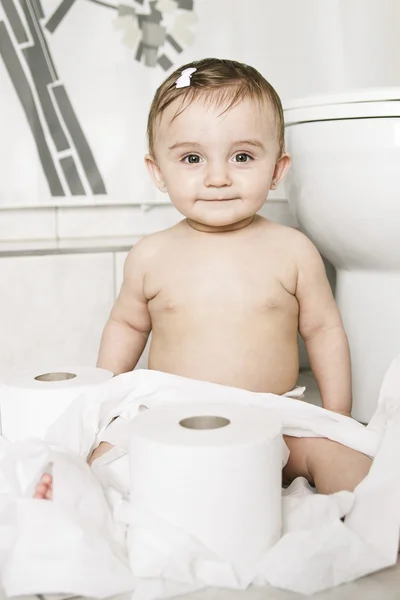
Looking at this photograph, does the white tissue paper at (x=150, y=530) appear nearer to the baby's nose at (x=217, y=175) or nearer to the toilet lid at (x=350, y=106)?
the baby's nose at (x=217, y=175)

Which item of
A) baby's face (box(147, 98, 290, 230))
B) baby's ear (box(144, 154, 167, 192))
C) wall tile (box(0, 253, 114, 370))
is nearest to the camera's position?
baby's face (box(147, 98, 290, 230))

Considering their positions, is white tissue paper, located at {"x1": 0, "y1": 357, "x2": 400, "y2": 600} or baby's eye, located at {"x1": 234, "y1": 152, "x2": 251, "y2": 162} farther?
baby's eye, located at {"x1": 234, "y1": 152, "x2": 251, "y2": 162}

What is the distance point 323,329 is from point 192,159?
0.32 metres

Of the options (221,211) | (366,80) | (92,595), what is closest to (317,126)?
(221,211)

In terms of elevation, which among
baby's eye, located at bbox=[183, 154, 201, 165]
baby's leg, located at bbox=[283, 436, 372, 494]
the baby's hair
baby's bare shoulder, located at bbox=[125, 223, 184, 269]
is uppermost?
the baby's hair

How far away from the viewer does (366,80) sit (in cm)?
175

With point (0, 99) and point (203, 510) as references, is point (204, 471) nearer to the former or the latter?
point (203, 510)

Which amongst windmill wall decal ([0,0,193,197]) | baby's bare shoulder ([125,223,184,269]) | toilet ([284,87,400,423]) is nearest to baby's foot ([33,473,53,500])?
baby's bare shoulder ([125,223,184,269])

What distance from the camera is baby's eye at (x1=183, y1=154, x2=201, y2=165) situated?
1.07 meters

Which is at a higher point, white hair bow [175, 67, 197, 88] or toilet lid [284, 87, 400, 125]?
white hair bow [175, 67, 197, 88]

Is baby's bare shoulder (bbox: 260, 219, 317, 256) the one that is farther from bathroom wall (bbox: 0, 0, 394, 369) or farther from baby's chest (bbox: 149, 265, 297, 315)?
bathroom wall (bbox: 0, 0, 394, 369)

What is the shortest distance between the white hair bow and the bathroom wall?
509mm

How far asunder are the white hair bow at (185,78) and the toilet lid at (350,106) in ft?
0.84

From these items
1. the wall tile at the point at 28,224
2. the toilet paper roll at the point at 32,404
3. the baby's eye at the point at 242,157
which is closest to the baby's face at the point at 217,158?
the baby's eye at the point at 242,157
